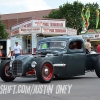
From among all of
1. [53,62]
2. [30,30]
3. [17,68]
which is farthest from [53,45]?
[30,30]

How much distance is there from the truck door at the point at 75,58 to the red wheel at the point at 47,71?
3.06 feet

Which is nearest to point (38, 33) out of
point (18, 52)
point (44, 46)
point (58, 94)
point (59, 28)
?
point (59, 28)

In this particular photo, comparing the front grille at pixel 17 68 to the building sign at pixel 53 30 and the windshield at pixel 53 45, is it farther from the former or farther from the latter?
the building sign at pixel 53 30

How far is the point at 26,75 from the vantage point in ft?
36.1

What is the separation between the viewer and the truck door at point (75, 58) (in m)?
11.9

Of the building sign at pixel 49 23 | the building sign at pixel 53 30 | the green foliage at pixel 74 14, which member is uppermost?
the green foliage at pixel 74 14

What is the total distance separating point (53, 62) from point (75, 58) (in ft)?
3.48

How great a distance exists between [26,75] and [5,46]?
2200cm

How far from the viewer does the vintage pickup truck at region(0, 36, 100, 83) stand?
10.9 metres

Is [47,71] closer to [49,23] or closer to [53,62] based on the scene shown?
[53,62]

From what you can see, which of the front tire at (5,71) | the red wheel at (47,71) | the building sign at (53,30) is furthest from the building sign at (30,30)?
the red wheel at (47,71)

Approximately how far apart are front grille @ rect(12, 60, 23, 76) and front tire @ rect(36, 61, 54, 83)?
719 millimetres

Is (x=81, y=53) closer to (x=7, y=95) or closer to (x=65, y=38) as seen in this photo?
(x=65, y=38)

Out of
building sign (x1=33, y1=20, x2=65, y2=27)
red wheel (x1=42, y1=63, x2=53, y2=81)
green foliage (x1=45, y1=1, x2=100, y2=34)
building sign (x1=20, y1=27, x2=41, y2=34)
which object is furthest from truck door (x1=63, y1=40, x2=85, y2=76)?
green foliage (x1=45, y1=1, x2=100, y2=34)
